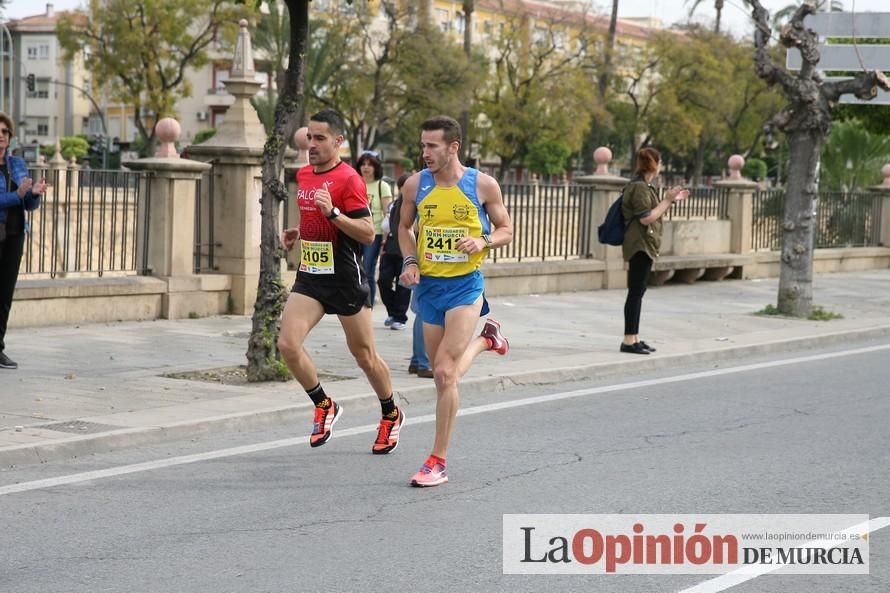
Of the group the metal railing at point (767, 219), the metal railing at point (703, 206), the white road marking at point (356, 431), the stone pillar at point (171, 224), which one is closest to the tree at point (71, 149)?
the metal railing at point (767, 219)

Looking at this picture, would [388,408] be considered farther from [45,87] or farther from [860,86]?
[45,87]

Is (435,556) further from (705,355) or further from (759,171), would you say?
(759,171)

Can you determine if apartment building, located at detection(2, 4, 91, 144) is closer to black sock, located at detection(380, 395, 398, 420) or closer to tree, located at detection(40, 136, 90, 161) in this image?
tree, located at detection(40, 136, 90, 161)

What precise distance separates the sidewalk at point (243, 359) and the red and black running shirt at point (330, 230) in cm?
139

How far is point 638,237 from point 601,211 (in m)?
7.64

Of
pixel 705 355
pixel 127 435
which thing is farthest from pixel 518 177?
pixel 127 435

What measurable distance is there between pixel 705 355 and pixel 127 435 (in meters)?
6.69

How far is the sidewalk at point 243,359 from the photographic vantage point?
28.9ft

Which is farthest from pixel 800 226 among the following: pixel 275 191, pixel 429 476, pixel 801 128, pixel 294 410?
pixel 429 476

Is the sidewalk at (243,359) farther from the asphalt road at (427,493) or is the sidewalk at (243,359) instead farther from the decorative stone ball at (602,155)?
the decorative stone ball at (602,155)

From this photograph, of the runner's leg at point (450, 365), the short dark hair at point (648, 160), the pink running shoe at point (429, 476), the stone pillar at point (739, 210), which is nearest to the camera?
the pink running shoe at point (429, 476)

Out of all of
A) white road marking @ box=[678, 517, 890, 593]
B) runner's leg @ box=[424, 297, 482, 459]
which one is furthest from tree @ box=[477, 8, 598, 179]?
white road marking @ box=[678, 517, 890, 593]

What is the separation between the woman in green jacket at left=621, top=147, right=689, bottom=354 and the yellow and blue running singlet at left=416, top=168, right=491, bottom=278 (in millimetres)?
5580

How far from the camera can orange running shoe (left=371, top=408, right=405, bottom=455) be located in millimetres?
8375
